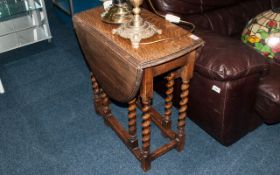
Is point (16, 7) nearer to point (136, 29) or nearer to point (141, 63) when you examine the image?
point (136, 29)

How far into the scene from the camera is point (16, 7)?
2.62 metres

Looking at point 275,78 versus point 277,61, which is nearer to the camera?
point 275,78

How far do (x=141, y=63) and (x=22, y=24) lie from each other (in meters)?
2.08

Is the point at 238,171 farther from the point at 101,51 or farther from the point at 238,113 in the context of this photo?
the point at 101,51

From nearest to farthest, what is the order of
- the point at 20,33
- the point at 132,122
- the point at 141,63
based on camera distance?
the point at 141,63
the point at 132,122
the point at 20,33

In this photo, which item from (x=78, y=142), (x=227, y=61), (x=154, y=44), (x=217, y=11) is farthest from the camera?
(x=217, y=11)

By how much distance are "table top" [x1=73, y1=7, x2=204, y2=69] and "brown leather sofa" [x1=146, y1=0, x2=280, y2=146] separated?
0.57ft

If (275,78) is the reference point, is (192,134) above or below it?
below

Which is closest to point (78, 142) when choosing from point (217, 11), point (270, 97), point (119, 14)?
point (119, 14)

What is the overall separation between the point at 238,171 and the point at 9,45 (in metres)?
2.10

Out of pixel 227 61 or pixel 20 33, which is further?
pixel 20 33

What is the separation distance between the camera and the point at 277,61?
1.71 meters

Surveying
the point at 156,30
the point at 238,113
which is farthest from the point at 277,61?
the point at 156,30

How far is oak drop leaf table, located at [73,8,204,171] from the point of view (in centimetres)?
130
